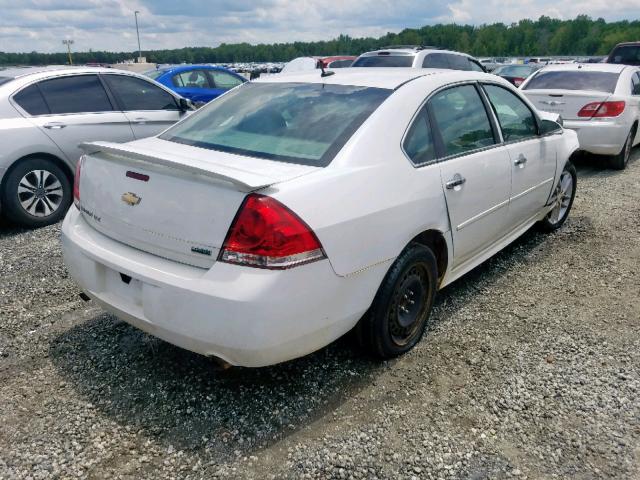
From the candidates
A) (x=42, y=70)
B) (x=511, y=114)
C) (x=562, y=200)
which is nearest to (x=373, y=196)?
(x=511, y=114)

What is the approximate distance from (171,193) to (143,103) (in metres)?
4.48

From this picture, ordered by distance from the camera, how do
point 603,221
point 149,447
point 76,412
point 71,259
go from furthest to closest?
point 603,221
point 71,259
point 76,412
point 149,447

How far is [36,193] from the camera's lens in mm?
5520

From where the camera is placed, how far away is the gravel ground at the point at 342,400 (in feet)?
7.84

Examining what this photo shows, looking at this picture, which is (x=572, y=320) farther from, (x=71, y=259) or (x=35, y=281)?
(x=35, y=281)

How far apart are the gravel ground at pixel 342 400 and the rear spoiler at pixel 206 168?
45.6 inches

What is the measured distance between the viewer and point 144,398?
109 inches

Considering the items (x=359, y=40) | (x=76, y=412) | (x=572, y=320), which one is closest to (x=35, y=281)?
(x=76, y=412)

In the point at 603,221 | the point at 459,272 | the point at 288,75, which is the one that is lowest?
the point at 603,221

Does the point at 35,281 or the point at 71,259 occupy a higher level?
the point at 71,259

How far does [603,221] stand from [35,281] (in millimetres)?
5453

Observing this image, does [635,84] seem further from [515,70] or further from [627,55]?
[627,55]

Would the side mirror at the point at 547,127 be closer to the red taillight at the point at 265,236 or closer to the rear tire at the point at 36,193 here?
the red taillight at the point at 265,236

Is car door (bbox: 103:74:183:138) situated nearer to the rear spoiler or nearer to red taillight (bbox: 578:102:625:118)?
the rear spoiler
